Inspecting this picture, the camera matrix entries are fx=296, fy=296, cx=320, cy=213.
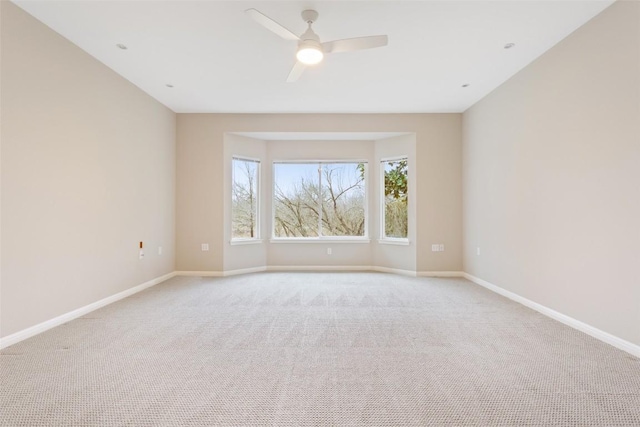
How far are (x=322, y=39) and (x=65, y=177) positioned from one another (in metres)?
2.84

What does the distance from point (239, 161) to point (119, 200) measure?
84.0 inches

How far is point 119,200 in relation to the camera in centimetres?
369

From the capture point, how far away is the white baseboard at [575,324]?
226 cm

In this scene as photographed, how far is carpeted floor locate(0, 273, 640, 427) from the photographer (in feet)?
5.19

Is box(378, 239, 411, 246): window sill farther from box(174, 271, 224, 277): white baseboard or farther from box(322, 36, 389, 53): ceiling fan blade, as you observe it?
box(322, 36, 389, 53): ceiling fan blade

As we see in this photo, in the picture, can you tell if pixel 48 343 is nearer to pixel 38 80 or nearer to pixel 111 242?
pixel 111 242

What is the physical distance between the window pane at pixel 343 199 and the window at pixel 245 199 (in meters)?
1.28

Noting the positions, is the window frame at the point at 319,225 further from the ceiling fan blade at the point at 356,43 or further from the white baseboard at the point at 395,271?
the ceiling fan blade at the point at 356,43

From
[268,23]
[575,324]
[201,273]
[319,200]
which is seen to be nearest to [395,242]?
[319,200]

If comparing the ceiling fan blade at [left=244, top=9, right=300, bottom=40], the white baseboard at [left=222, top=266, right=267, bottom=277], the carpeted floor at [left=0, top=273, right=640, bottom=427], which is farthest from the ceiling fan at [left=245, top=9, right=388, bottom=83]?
the white baseboard at [left=222, top=266, right=267, bottom=277]

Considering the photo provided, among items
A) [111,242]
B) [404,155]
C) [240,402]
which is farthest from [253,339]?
[404,155]

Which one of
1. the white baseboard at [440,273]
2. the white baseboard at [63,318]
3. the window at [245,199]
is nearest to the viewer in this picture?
the white baseboard at [63,318]

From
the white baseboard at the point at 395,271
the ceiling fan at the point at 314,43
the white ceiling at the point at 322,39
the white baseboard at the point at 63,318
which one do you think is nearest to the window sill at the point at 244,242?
the white baseboard at the point at 63,318

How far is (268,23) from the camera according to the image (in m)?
2.24
